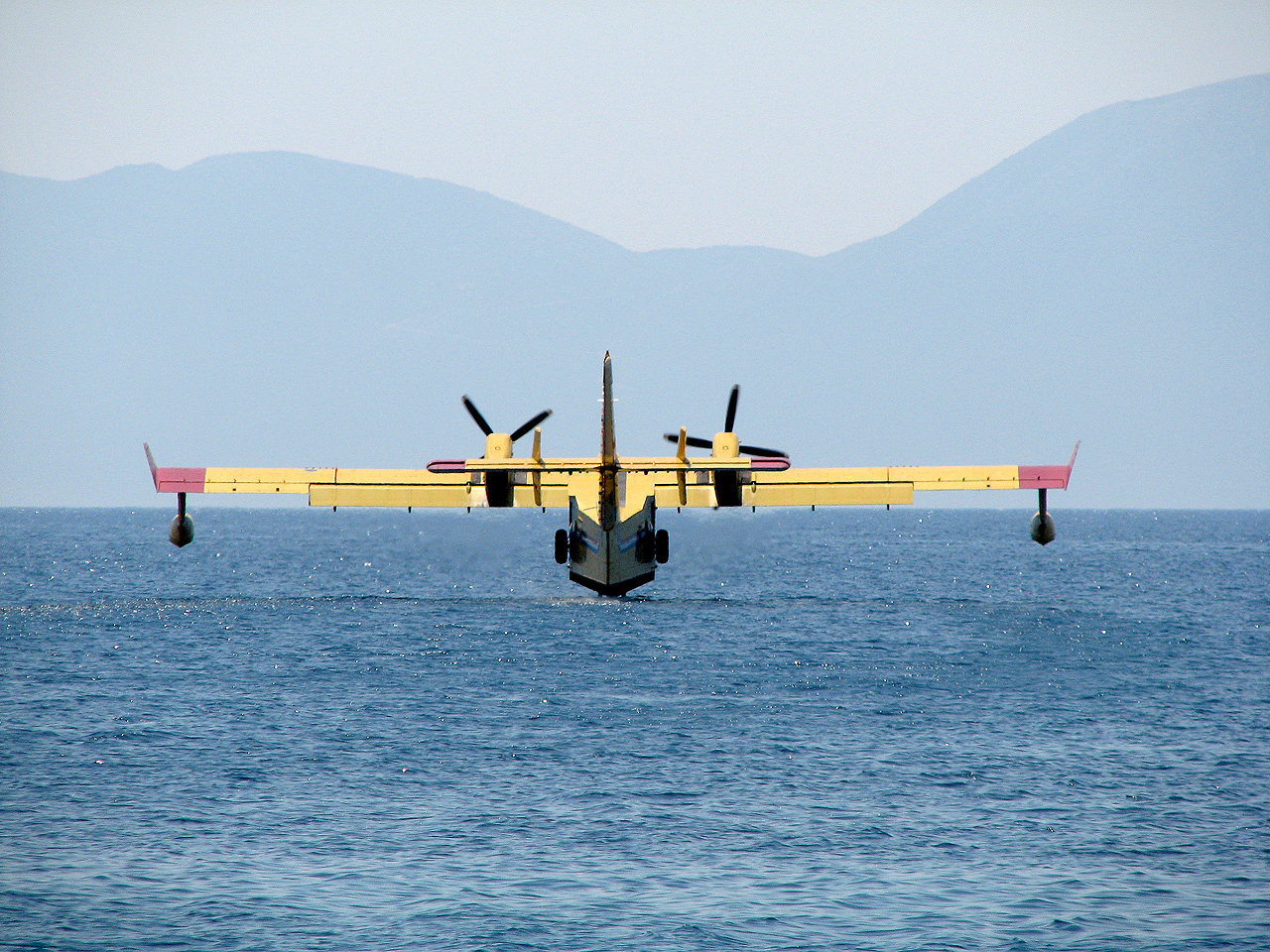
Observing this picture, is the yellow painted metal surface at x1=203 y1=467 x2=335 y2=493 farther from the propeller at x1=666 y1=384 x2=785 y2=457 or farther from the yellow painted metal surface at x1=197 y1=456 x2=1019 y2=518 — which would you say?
the propeller at x1=666 y1=384 x2=785 y2=457

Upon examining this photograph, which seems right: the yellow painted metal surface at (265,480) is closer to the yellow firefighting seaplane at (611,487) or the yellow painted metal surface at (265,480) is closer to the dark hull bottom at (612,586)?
the yellow firefighting seaplane at (611,487)

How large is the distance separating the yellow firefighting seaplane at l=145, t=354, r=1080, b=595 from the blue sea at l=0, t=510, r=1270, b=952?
331 cm

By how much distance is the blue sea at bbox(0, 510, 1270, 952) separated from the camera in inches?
646

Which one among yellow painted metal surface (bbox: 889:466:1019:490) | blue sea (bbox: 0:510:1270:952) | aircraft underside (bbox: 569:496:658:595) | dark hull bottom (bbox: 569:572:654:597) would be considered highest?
yellow painted metal surface (bbox: 889:466:1019:490)

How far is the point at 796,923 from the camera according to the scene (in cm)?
1616

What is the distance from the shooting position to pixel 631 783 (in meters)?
22.9

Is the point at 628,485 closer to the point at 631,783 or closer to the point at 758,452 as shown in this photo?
the point at 758,452

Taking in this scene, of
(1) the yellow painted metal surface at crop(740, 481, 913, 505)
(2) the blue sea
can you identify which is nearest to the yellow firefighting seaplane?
(1) the yellow painted metal surface at crop(740, 481, 913, 505)

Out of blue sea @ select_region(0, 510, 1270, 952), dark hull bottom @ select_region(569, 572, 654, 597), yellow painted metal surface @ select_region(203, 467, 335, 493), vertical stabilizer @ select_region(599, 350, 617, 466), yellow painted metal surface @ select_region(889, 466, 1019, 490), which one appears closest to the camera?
blue sea @ select_region(0, 510, 1270, 952)

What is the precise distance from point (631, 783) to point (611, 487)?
21846mm

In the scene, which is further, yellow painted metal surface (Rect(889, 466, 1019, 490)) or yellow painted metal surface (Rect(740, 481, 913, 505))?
yellow painted metal surface (Rect(889, 466, 1019, 490))

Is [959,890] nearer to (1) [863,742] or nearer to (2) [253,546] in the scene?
(1) [863,742]

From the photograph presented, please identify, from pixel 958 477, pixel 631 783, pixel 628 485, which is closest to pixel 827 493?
pixel 958 477

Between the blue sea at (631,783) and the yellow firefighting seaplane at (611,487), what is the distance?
10.9 ft
